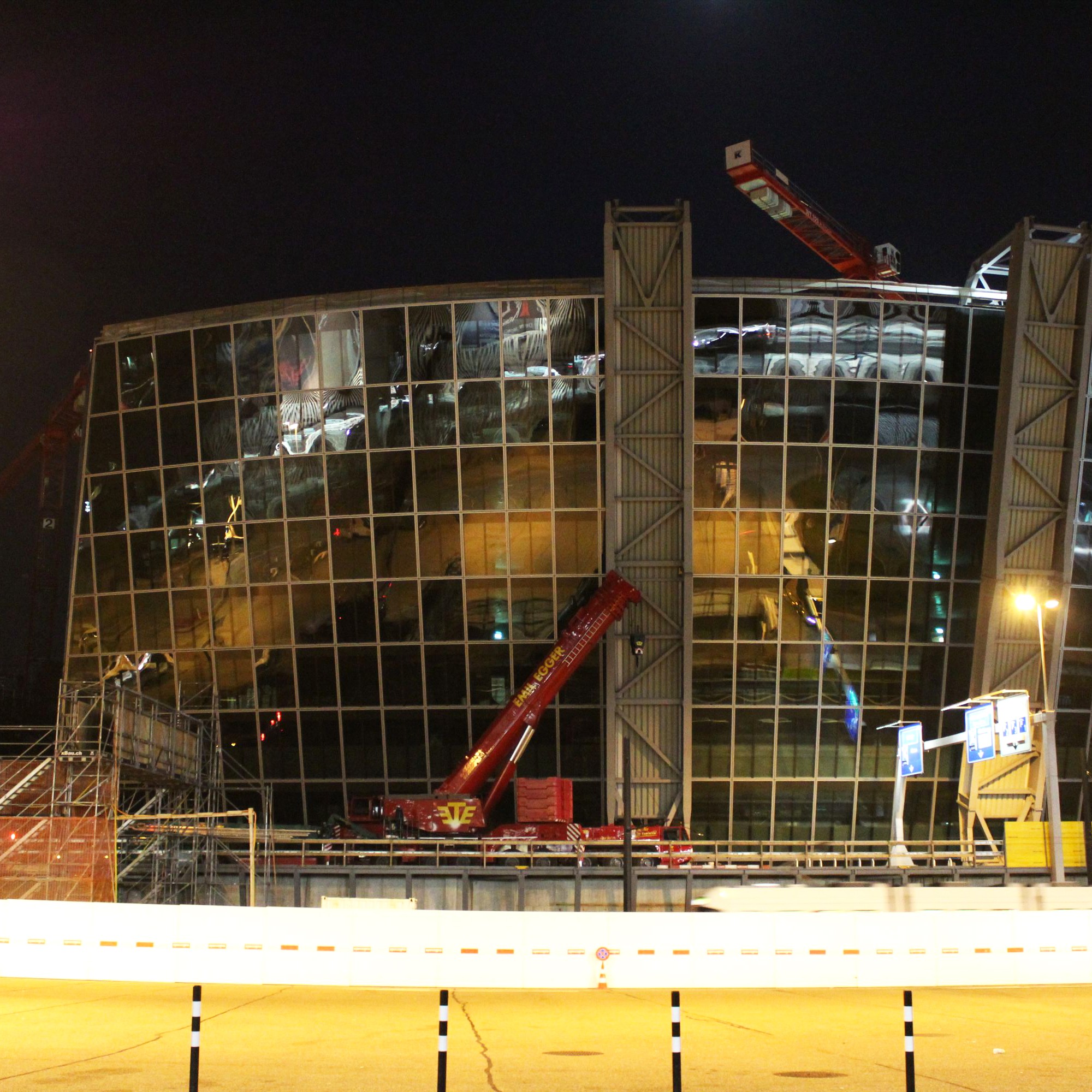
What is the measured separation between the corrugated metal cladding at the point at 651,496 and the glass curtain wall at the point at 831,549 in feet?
3.24

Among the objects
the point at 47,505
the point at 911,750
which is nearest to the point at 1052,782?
the point at 911,750

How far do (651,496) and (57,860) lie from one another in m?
23.3

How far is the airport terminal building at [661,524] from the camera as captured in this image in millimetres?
46656

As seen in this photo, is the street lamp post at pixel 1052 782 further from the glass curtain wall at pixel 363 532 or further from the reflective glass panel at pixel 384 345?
the reflective glass panel at pixel 384 345

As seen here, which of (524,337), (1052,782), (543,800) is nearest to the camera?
(1052,782)

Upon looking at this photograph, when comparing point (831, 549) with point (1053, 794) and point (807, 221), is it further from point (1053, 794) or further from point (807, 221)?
point (807, 221)

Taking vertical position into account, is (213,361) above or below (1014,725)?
above

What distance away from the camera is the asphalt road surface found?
39.4ft

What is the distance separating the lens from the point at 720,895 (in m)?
29.6

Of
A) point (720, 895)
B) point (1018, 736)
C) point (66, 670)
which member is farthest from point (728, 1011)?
A: point (66, 670)

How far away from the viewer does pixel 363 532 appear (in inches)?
1892

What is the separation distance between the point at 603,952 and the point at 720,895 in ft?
30.3

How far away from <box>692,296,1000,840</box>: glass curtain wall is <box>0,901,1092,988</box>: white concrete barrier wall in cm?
2465

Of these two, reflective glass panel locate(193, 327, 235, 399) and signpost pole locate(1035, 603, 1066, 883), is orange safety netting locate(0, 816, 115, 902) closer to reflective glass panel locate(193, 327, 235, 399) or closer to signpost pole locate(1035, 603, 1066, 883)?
reflective glass panel locate(193, 327, 235, 399)
